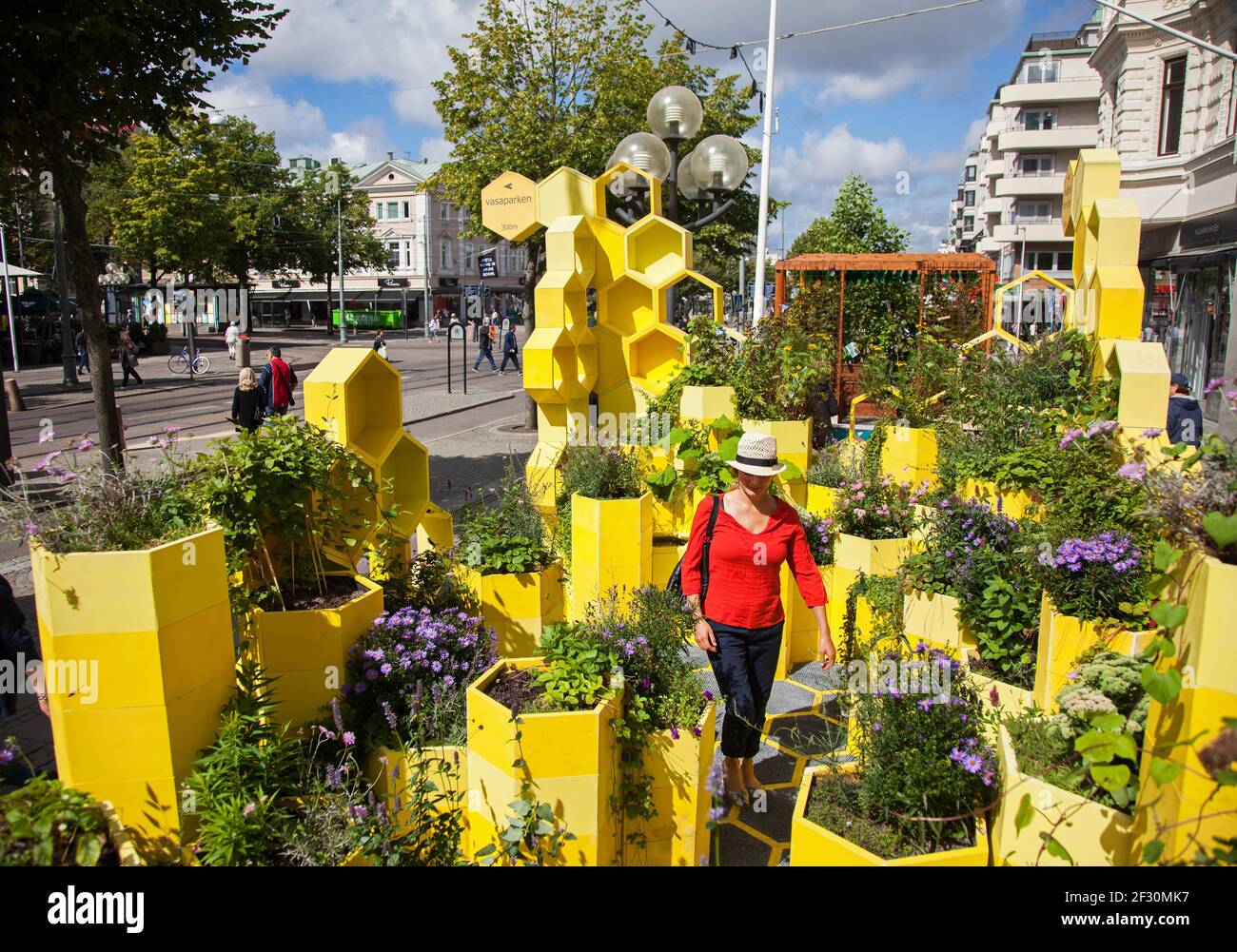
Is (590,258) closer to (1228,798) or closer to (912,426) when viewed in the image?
(912,426)

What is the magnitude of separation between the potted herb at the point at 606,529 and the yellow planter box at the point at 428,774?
2.10 metres

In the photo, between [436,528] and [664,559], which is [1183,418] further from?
[436,528]

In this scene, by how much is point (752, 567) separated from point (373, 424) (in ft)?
8.25

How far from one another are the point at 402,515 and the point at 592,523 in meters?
1.22

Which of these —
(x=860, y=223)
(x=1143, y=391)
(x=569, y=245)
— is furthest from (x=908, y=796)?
(x=860, y=223)

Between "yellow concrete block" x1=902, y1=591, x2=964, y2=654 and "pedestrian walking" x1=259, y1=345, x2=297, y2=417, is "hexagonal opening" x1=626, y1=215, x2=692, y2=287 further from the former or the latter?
"yellow concrete block" x1=902, y1=591, x2=964, y2=654

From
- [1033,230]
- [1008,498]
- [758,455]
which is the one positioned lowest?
[1008,498]

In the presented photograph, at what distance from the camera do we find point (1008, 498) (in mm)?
5016

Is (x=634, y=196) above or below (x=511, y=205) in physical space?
above

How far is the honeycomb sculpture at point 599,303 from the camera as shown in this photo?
7.58 m

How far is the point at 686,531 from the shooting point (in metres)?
6.75

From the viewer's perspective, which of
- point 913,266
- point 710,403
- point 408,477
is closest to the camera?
point 408,477

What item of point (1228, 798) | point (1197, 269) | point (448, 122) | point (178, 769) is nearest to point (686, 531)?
point (178, 769)

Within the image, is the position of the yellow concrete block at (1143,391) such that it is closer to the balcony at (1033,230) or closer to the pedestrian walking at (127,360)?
the pedestrian walking at (127,360)
